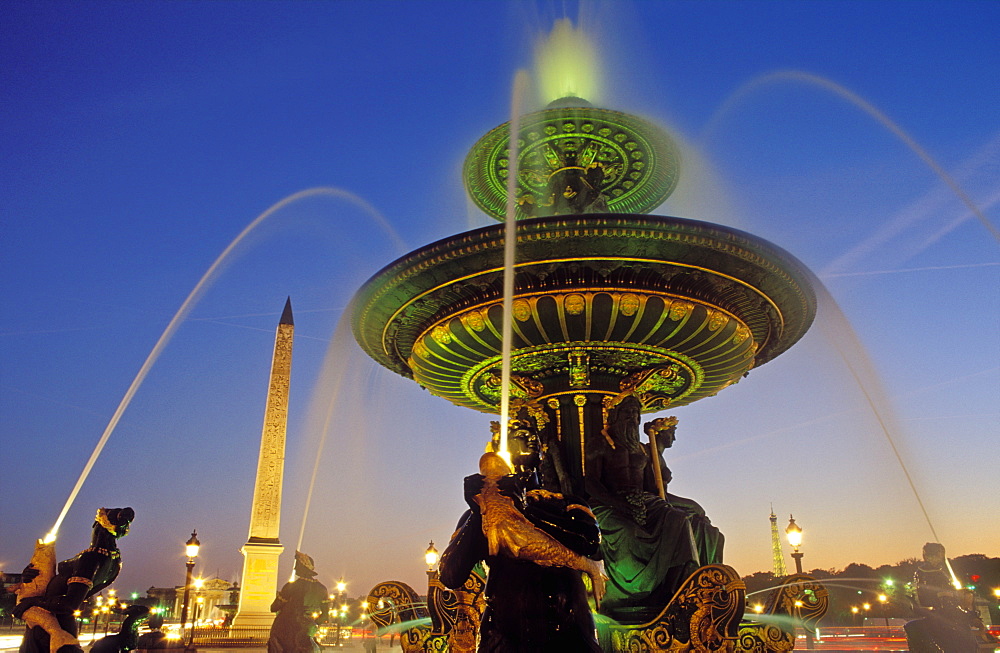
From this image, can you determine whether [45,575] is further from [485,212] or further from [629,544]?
[485,212]

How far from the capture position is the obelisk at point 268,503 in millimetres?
30953

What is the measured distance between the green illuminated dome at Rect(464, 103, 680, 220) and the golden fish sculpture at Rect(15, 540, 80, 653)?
7.08 metres

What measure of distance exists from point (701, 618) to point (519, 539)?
405 cm

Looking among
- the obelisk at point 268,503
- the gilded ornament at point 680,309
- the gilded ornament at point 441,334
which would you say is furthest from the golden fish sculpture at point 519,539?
the obelisk at point 268,503

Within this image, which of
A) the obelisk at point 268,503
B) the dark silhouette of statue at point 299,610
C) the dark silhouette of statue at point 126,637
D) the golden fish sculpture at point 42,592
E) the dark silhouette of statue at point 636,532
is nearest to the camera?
the golden fish sculpture at point 42,592

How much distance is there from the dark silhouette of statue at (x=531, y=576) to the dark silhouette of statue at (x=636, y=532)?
4422 mm

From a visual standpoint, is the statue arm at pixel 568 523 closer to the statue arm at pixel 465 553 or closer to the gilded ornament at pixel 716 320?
the statue arm at pixel 465 553

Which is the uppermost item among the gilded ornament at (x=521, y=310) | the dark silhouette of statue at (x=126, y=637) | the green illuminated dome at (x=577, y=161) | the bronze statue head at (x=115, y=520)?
the green illuminated dome at (x=577, y=161)

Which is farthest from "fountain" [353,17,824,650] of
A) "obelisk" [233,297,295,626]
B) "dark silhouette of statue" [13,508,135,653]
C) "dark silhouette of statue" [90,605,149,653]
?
"obelisk" [233,297,295,626]

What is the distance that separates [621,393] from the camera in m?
8.98

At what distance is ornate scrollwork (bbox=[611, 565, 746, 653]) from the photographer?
255 inches

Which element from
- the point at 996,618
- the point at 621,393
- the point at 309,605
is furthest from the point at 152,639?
the point at 996,618

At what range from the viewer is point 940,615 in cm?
803

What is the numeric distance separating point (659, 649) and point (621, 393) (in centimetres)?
313
